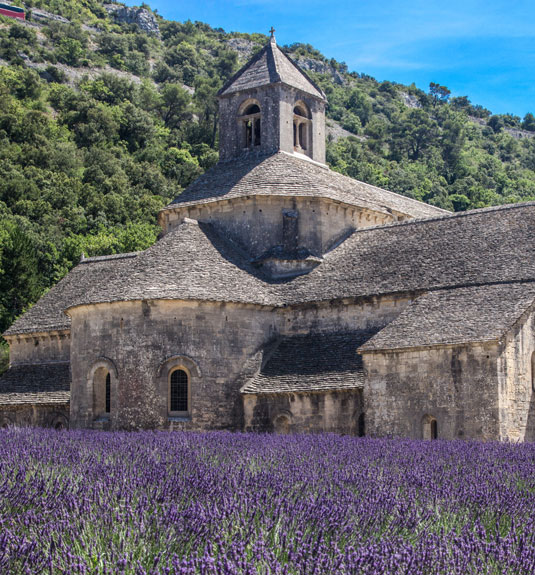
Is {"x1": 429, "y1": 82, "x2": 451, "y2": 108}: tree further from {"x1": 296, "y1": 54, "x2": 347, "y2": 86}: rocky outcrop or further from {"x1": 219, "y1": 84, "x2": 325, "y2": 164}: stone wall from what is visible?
{"x1": 219, "y1": 84, "x2": 325, "y2": 164}: stone wall

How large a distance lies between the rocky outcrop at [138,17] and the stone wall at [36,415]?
158m

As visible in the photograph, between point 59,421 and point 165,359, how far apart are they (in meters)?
7.15

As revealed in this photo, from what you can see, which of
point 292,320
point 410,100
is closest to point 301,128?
point 292,320

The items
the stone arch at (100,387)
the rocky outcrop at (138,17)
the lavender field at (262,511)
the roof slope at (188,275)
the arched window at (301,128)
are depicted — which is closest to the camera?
the lavender field at (262,511)

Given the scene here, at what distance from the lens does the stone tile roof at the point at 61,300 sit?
38.1m

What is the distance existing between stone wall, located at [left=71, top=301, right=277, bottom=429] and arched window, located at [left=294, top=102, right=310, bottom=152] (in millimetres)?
11100

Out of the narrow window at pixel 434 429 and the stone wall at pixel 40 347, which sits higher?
the stone wall at pixel 40 347

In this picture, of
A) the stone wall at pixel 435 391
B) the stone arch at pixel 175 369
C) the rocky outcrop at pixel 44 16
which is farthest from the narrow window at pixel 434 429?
the rocky outcrop at pixel 44 16

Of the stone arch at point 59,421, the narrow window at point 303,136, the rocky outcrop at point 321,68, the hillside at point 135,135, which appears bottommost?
the stone arch at point 59,421

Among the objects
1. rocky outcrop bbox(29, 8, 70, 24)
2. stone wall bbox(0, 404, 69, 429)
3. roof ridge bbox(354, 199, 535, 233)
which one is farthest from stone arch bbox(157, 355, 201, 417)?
rocky outcrop bbox(29, 8, 70, 24)

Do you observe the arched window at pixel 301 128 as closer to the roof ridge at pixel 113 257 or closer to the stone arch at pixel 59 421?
the roof ridge at pixel 113 257

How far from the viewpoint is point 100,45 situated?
153 meters

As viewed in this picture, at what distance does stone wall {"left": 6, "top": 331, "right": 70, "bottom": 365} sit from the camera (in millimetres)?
37688

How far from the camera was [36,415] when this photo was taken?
35.0m
